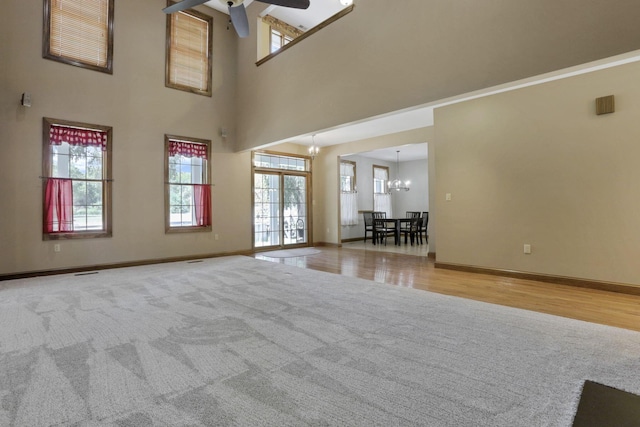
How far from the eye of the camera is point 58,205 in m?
4.80

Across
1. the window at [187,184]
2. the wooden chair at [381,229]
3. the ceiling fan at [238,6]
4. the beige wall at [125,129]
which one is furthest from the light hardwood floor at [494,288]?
the ceiling fan at [238,6]

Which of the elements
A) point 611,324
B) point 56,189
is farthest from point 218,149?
point 611,324

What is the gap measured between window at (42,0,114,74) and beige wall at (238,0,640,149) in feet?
9.24

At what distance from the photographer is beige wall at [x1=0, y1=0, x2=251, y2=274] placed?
452cm

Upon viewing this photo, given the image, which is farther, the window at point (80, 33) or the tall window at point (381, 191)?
the tall window at point (381, 191)

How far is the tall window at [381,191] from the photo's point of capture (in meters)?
10.8

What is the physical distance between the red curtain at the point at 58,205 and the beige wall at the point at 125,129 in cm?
12

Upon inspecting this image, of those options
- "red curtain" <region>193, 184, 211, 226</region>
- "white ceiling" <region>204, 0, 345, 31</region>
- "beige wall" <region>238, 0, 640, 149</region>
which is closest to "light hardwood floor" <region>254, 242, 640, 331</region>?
"red curtain" <region>193, 184, 211, 226</region>

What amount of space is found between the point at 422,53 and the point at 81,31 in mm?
5606

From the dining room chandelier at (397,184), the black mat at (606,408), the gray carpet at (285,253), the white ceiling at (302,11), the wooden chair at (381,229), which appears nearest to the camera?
the black mat at (606,408)

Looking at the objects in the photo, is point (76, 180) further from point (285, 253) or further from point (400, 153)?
point (400, 153)

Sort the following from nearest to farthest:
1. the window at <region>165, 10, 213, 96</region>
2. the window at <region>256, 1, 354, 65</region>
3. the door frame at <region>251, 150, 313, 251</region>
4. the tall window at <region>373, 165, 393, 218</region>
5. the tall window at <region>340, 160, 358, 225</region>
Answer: the window at <region>165, 10, 213, 96</region> → the window at <region>256, 1, 354, 65</region> → the door frame at <region>251, 150, 313, 251</region> → the tall window at <region>340, 160, 358, 225</region> → the tall window at <region>373, 165, 393, 218</region>

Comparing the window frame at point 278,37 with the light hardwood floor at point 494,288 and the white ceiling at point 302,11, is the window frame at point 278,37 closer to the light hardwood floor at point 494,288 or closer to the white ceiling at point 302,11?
the white ceiling at point 302,11

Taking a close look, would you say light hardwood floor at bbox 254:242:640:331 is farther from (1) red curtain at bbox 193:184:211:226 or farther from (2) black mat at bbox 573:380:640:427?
(1) red curtain at bbox 193:184:211:226
